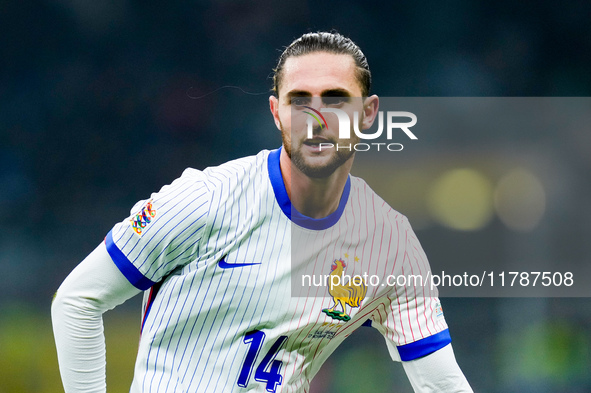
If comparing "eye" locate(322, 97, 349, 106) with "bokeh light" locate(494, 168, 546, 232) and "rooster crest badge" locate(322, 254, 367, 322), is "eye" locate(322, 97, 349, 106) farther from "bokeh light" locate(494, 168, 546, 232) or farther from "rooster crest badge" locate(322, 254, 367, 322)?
"bokeh light" locate(494, 168, 546, 232)

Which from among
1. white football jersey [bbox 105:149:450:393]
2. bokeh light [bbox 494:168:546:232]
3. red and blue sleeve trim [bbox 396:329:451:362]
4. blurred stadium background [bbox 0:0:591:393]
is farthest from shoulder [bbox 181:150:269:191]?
→ blurred stadium background [bbox 0:0:591:393]

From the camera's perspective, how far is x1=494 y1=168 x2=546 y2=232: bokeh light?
12.7ft

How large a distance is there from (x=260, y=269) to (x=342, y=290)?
0.83 feet

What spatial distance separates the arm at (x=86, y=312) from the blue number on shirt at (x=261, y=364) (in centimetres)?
34

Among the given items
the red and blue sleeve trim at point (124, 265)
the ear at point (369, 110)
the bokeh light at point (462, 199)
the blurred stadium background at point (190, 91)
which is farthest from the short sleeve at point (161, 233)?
the blurred stadium background at point (190, 91)

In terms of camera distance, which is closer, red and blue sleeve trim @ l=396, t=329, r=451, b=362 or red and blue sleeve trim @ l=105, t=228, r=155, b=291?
red and blue sleeve trim @ l=105, t=228, r=155, b=291

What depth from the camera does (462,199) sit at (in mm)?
3781

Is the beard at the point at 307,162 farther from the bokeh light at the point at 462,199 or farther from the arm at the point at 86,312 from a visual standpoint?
the bokeh light at the point at 462,199

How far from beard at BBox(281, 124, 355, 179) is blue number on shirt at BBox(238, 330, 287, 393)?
46 cm

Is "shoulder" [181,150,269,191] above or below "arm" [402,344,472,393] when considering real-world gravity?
above

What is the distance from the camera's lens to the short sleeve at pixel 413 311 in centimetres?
197

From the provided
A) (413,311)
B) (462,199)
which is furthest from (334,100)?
(462,199)

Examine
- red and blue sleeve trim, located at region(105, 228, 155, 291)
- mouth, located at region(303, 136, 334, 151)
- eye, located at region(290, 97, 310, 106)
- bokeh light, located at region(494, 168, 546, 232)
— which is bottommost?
red and blue sleeve trim, located at region(105, 228, 155, 291)

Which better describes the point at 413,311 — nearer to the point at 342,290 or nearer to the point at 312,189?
the point at 342,290
